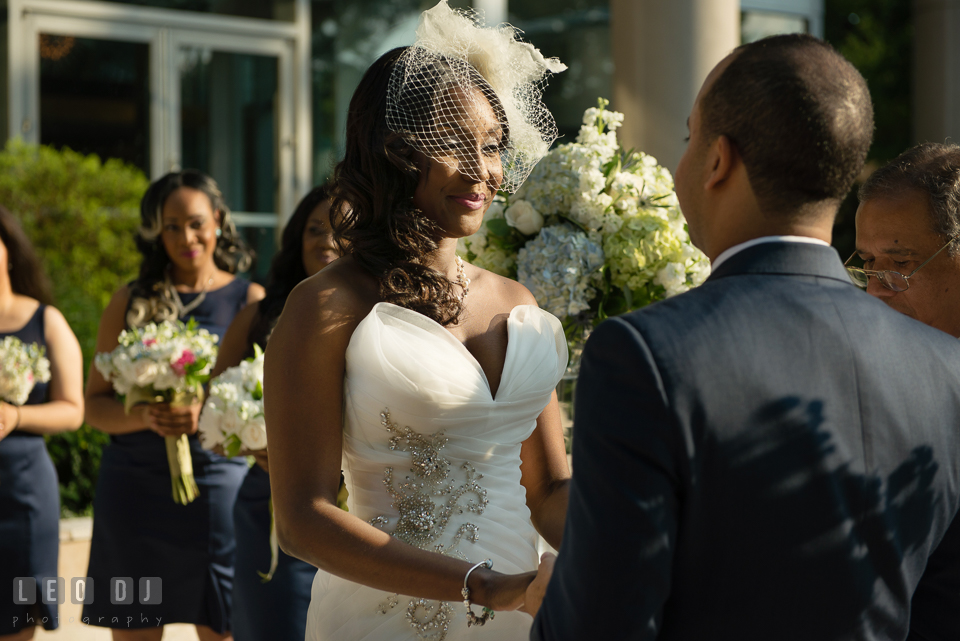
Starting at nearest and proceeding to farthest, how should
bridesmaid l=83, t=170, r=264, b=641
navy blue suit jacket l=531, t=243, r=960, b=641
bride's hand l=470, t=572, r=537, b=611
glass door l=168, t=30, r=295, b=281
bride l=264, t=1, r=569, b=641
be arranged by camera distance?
1. navy blue suit jacket l=531, t=243, r=960, b=641
2. bride's hand l=470, t=572, r=537, b=611
3. bride l=264, t=1, r=569, b=641
4. bridesmaid l=83, t=170, r=264, b=641
5. glass door l=168, t=30, r=295, b=281

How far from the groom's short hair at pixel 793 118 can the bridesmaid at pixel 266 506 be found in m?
2.17

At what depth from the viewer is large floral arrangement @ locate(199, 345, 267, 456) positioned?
3670 millimetres

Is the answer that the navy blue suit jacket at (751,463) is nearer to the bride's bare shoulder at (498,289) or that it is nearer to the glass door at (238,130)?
the bride's bare shoulder at (498,289)

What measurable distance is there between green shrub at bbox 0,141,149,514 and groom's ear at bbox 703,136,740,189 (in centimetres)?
726

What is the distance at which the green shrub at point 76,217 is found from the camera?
26.7 feet

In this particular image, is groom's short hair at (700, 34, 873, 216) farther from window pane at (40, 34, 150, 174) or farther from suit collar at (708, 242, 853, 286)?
window pane at (40, 34, 150, 174)

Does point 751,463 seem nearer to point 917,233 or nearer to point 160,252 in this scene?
point 917,233

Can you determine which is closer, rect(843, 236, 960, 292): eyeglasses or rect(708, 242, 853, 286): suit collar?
rect(708, 242, 853, 286): suit collar

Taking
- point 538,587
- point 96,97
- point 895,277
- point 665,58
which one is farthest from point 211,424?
point 96,97

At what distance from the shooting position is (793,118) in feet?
4.80

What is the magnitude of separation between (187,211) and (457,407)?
10.6ft

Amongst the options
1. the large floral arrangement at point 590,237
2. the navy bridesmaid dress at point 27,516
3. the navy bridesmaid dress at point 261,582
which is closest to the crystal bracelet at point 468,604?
the large floral arrangement at point 590,237

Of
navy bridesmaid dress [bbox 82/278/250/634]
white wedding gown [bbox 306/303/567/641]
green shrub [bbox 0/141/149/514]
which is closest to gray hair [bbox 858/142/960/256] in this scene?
white wedding gown [bbox 306/303/567/641]

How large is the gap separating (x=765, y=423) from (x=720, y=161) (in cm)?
45
